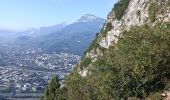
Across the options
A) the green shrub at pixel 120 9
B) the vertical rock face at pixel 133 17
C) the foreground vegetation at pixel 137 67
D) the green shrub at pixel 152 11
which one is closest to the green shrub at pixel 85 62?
the vertical rock face at pixel 133 17

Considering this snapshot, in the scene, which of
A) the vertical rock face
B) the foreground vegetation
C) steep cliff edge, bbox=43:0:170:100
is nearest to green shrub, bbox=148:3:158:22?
the vertical rock face

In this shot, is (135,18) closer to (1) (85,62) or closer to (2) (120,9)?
(2) (120,9)

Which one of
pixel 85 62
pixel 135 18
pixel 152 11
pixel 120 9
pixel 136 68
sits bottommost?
pixel 85 62

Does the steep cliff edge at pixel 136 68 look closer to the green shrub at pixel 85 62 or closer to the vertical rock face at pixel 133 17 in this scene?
the vertical rock face at pixel 133 17

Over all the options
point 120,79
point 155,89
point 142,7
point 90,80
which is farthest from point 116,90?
point 142,7

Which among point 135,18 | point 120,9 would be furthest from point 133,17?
point 120,9

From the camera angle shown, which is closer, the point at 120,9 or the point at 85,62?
the point at 120,9

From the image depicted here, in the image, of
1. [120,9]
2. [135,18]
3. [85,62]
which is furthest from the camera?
[85,62]

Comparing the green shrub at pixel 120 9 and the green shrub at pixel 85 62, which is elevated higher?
the green shrub at pixel 120 9
